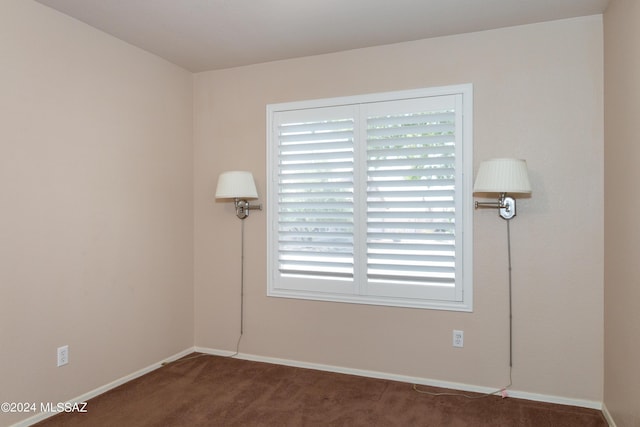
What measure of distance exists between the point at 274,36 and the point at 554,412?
10.6 ft

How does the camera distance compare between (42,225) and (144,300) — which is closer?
(42,225)

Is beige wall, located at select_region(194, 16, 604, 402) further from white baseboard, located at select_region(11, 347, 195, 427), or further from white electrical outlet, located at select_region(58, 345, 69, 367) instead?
white electrical outlet, located at select_region(58, 345, 69, 367)

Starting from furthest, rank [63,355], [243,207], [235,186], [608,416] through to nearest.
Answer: [243,207]
[235,186]
[63,355]
[608,416]

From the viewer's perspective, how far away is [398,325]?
323cm

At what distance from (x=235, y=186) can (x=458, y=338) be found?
2083 mm

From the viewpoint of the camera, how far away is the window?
306cm

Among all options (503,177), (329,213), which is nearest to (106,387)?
(329,213)

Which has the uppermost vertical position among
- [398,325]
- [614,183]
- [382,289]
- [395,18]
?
[395,18]

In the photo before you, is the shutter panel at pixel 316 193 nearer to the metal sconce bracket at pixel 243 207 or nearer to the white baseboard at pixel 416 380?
the metal sconce bracket at pixel 243 207

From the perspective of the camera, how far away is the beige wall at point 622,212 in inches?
84.0

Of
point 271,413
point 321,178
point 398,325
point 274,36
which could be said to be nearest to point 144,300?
point 271,413

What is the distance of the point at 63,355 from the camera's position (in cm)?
274

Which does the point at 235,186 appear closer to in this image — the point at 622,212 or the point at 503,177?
the point at 503,177

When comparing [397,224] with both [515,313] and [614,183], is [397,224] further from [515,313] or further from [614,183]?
[614,183]
